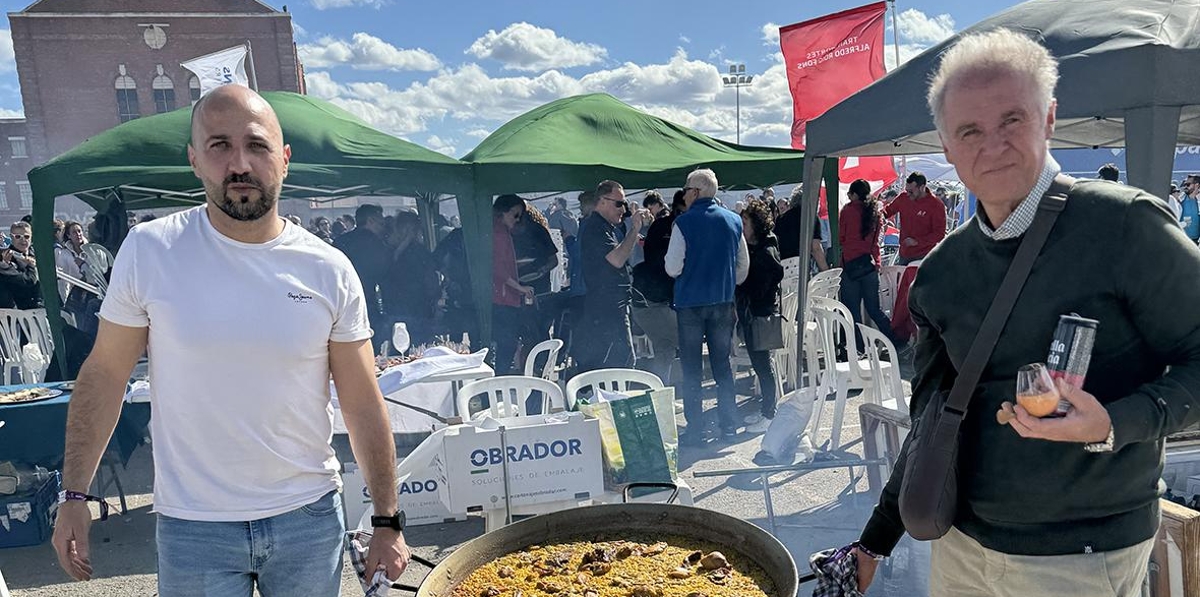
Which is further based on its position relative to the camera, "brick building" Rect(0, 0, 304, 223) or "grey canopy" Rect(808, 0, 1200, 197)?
"brick building" Rect(0, 0, 304, 223)

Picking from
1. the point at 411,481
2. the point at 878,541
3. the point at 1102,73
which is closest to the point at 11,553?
the point at 411,481

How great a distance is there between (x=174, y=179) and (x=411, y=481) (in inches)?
177

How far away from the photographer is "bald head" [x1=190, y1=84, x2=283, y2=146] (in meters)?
1.75

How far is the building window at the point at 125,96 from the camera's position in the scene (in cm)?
4438

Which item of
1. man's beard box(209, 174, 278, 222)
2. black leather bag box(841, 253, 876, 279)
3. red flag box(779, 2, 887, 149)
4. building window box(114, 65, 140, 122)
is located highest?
building window box(114, 65, 140, 122)

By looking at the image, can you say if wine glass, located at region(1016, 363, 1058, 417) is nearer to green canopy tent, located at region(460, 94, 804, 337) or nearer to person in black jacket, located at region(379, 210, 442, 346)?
Result: green canopy tent, located at region(460, 94, 804, 337)

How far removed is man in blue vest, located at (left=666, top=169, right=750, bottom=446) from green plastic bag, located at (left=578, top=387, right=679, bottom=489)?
7.64ft

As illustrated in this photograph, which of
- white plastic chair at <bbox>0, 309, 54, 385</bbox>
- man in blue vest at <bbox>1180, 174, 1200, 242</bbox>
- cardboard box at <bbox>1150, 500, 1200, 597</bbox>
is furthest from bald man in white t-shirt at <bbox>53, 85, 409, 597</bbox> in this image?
man in blue vest at <bbox>1180, 174, 1200, 242</bbox>

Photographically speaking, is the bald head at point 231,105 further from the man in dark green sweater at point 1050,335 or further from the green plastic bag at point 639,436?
the green plastic bag at point 639,436

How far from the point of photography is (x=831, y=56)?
30.0 ft

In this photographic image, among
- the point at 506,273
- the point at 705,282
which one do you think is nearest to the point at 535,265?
the point at 506,273

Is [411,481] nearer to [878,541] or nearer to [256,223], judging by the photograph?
[256,223]

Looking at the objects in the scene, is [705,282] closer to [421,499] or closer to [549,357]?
[549,357]

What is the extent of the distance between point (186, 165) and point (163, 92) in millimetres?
46770
